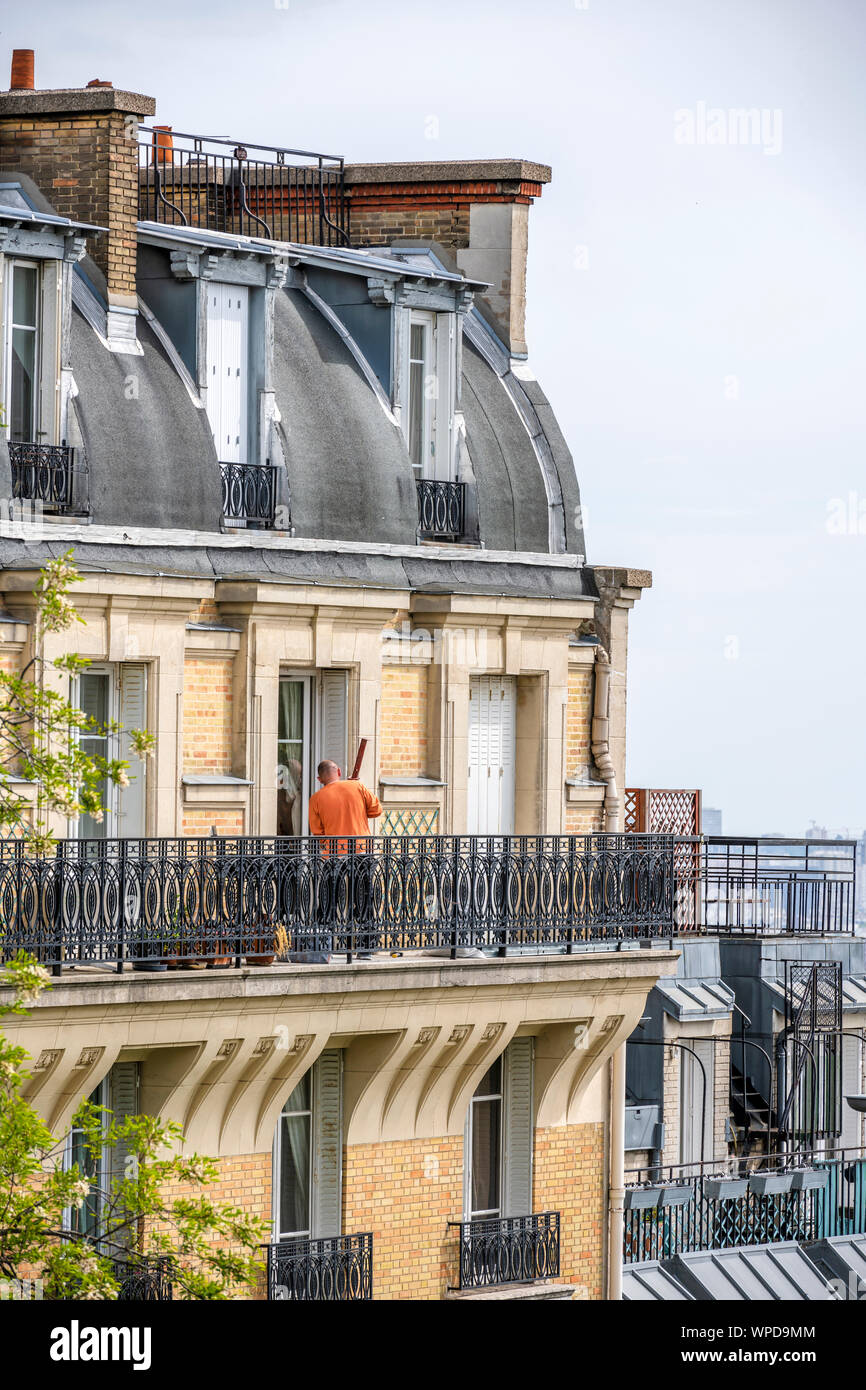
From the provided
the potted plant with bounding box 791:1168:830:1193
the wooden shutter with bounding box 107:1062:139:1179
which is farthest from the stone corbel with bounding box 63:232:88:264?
the potted plant with bounding box 791:1168:830:1193

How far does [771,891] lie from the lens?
47.7m

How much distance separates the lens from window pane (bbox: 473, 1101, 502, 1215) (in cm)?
3478

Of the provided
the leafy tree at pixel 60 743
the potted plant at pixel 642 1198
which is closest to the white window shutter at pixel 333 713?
the potted plant at pixel 642 1198

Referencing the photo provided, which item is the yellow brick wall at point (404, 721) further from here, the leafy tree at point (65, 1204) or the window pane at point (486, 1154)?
the leafy tree at point (65, 1204)

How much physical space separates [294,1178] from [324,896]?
3.24 metres

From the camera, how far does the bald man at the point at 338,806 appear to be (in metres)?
31.4

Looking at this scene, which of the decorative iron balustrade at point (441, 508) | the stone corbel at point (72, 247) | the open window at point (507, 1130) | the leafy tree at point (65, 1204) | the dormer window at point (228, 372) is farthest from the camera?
the open window at point (507, 1130)

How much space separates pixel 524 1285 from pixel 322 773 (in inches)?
256

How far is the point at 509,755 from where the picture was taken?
1403 inches

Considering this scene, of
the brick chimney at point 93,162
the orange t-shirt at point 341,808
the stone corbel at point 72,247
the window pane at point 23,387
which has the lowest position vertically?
the orange t-shirt at point 341,808

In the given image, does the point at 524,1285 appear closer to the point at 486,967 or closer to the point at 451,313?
the point at 486,967

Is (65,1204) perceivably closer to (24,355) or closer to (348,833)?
(348,833)

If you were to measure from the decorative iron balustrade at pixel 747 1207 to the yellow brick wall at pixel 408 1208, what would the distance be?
222 inches

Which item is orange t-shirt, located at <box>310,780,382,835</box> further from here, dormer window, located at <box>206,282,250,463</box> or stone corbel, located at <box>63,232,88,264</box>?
stone corbel, located at <box>63,232,88,264</box>
